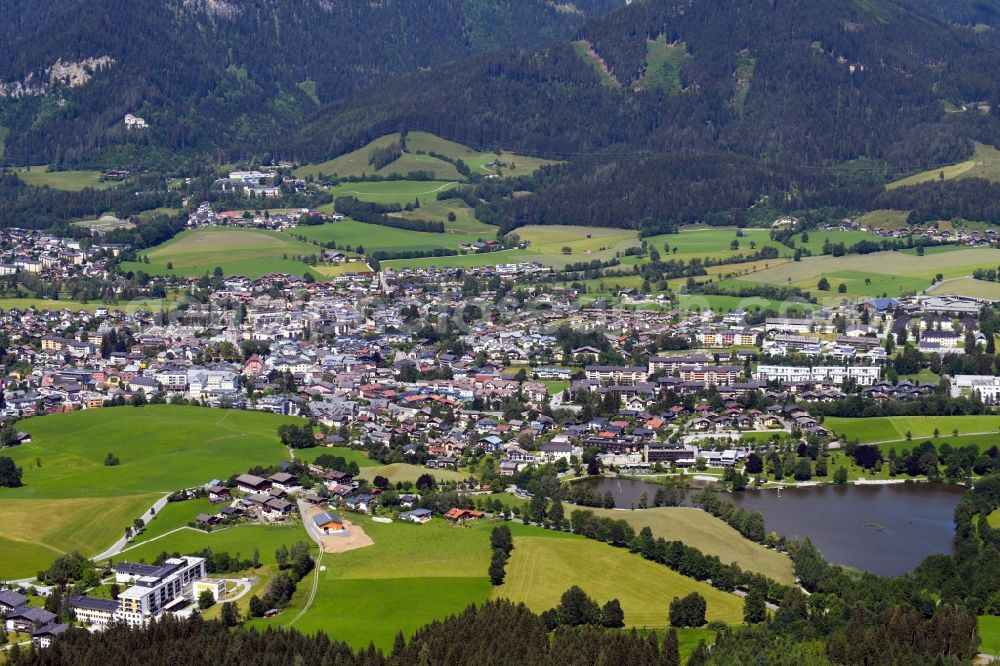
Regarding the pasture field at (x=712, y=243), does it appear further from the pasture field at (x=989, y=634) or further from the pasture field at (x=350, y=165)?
the pasture field at (x=989, y=634)

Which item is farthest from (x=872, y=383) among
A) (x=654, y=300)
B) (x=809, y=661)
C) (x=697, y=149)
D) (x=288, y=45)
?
(x=288, y=45)

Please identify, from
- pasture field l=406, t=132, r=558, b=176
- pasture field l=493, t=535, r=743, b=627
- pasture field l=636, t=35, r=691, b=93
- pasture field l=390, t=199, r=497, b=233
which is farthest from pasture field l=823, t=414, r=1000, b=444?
pasture field l=636, t=35, r=691, b=93

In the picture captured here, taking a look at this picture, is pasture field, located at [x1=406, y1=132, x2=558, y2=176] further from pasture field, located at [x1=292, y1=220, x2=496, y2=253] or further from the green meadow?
the green meadow

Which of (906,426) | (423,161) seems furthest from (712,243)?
(906,426)

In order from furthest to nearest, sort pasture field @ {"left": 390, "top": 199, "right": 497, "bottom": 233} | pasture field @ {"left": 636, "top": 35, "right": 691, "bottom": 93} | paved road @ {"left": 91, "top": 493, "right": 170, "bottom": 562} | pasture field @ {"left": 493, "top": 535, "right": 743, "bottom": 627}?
1. pasture field @ {"left": 636, "top": 35, "right": 691, "bottom": 93}
2. pasture field @ {"left": 390, "top": 199, "right": 497, "bottom": 233}
3. paved road @ {"left": 91, "top": 493, "right": 170, "bottom": 562}
4. pasture field @ {"left": 493, "top": 535, "right": 743, "bottom": 627}

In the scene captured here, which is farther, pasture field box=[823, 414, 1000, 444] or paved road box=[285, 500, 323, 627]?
pasture field box=[823, 414, 1000, 444]

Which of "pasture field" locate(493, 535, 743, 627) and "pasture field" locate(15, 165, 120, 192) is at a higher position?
"pasture field" locate(15, 165, 120, 192)

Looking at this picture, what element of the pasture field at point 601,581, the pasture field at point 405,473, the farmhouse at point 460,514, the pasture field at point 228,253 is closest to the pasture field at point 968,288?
the pasture field at point 228,253
